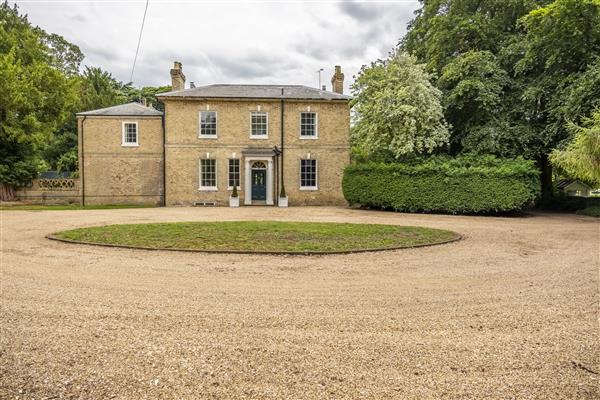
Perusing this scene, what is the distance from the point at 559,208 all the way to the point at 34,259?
27.1 meters

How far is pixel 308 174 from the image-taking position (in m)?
26.2

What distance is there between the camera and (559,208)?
2464 centimetres

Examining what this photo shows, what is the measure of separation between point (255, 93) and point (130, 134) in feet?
28.3

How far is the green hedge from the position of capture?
19.3 m

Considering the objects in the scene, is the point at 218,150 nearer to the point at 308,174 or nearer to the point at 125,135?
the point at 308,174

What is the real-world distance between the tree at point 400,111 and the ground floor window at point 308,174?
3.89m

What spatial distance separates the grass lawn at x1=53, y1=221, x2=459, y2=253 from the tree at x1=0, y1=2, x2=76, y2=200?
57.9 feet

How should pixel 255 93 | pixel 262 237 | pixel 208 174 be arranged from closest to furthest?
pixel 262 237 → pixel 208 174 → pixel 255 93

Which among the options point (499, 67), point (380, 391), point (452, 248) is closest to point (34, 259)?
point (380, 391)

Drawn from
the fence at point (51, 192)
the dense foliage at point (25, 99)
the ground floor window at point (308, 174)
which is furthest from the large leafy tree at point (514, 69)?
the dense foliage at point (25, 99)

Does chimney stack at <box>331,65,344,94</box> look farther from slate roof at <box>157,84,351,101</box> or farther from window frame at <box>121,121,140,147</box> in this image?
window frame at <box>121,121,140,147</box>

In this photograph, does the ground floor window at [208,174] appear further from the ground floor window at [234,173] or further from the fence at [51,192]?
the fence at [51,192]

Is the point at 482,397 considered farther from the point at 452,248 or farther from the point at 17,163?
the point at 17,163

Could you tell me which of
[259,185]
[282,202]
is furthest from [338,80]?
[282,202]
